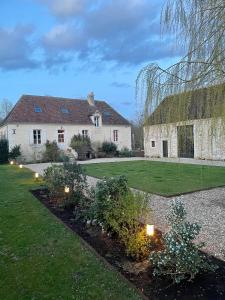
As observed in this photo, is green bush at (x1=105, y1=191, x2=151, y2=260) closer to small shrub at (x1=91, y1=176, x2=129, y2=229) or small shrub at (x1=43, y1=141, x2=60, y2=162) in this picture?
small shrub at (x1=91, y1=176, x2=129, y2=229)

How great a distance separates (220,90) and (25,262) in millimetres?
3461

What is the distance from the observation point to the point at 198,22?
326 cm

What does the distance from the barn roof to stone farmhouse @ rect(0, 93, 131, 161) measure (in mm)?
25064

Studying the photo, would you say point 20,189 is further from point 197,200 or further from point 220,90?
point 220,90

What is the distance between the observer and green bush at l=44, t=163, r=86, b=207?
769 cm

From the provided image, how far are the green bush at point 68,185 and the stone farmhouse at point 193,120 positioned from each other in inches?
164

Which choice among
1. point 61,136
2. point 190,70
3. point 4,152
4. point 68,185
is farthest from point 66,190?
point 61,136

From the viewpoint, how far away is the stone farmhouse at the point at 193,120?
10.7 feet

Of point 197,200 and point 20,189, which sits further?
point 20,189

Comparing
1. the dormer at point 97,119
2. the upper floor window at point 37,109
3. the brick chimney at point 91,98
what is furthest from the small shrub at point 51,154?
the brick chimney at point 91,98

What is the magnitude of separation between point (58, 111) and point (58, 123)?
5.86ft

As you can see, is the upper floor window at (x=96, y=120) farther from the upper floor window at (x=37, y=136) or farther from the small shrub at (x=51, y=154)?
the upper floor window at (x=37, y=136)

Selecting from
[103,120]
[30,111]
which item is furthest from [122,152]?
[30,111]

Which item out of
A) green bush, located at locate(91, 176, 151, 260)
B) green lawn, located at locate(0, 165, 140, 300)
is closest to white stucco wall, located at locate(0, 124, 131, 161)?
green lawn, located at locate(0, 165, 140, 300)
